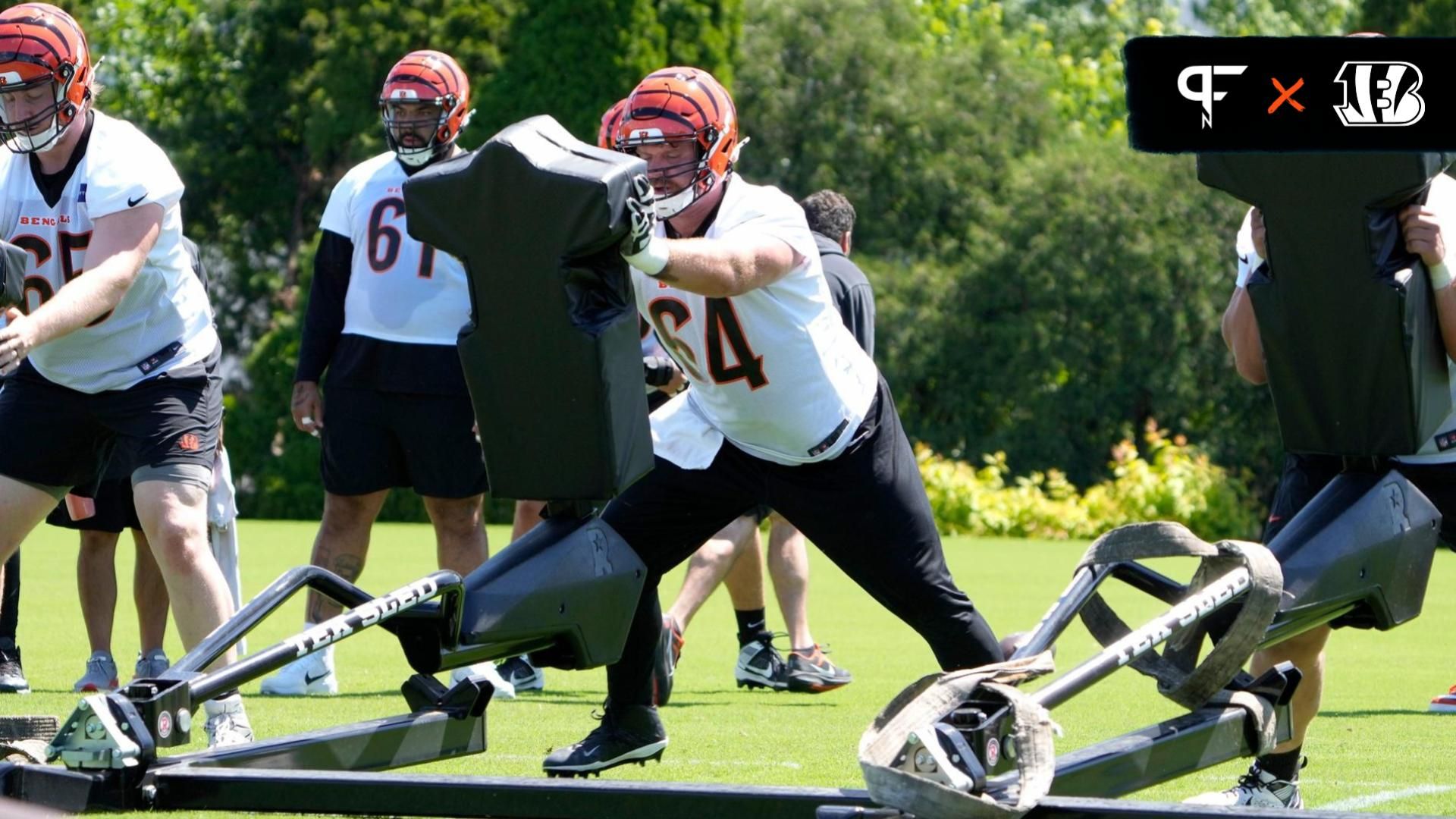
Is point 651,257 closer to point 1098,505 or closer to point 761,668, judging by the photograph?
point 761,668

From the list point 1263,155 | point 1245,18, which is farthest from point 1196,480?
point 1245,18

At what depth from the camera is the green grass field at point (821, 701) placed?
6.27 m

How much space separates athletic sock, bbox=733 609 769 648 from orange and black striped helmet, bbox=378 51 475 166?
2.31 metres

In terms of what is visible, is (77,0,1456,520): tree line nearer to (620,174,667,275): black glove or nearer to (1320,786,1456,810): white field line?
(1320,786,1456,810): white field line

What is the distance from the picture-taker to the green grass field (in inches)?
247

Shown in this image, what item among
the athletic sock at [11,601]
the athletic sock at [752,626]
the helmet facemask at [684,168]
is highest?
the helmet facemask at [684,168]

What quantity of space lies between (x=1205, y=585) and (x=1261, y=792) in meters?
0.80

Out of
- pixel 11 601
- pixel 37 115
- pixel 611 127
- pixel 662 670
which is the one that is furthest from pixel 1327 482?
pixel 11 601

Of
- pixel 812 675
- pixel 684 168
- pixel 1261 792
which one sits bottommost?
pixel 812 675

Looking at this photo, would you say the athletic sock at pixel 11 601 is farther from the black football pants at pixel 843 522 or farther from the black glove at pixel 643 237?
the black glove at pixel 643 237

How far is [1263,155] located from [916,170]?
30.2 m

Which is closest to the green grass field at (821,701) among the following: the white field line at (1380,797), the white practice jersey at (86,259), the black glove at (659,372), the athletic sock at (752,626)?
the white field line at (1380,797)

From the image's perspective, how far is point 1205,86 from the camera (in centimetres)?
574

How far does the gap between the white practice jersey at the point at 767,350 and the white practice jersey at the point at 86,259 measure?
171 cm
